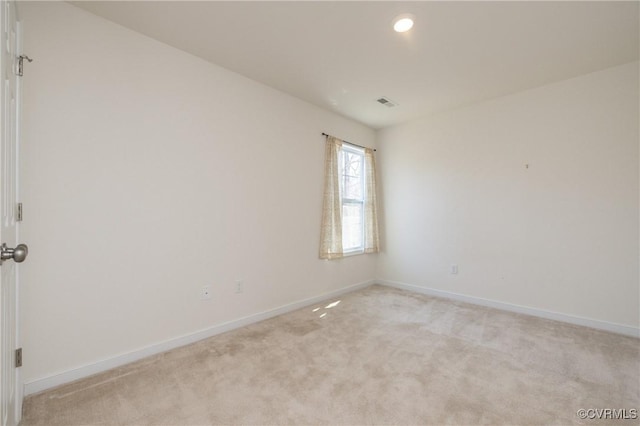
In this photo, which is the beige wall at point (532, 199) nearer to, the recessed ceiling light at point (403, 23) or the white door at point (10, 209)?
the recessed ceiling light at point (403, 23)

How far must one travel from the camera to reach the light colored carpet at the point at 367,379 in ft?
5.49

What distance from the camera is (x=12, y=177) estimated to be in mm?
1508

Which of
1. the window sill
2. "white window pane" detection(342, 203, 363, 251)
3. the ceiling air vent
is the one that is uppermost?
the ceiling air vent

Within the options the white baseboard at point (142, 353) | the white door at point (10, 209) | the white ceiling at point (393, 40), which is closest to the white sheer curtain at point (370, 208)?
the white ceiling at point (393, 40)

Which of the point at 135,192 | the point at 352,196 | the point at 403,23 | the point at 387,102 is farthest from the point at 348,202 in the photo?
the point at 135,192

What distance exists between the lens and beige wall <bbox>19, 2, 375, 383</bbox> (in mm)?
1905

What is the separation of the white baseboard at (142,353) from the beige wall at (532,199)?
84.5 inches

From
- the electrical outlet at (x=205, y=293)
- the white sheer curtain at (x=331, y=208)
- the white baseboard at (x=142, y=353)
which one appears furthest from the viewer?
the white sheer curtain at (x=331, y=208)

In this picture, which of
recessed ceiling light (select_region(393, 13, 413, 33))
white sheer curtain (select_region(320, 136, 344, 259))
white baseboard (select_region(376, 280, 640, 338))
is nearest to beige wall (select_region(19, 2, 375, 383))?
white sheer curtain (select_region(320, 136, 344, 259))

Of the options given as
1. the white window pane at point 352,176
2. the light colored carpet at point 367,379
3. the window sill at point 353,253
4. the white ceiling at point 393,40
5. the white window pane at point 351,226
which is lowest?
the light colored carpet at point 367,379

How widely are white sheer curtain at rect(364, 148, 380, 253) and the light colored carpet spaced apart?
1.69 m

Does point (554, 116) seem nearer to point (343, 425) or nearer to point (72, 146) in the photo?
point (343, 425)

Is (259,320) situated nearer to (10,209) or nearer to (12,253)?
(10,209)

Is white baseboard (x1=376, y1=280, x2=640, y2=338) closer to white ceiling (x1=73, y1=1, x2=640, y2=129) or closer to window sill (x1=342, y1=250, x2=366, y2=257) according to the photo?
window sill (x1=342, y1=250, x2=366, y2=257)
